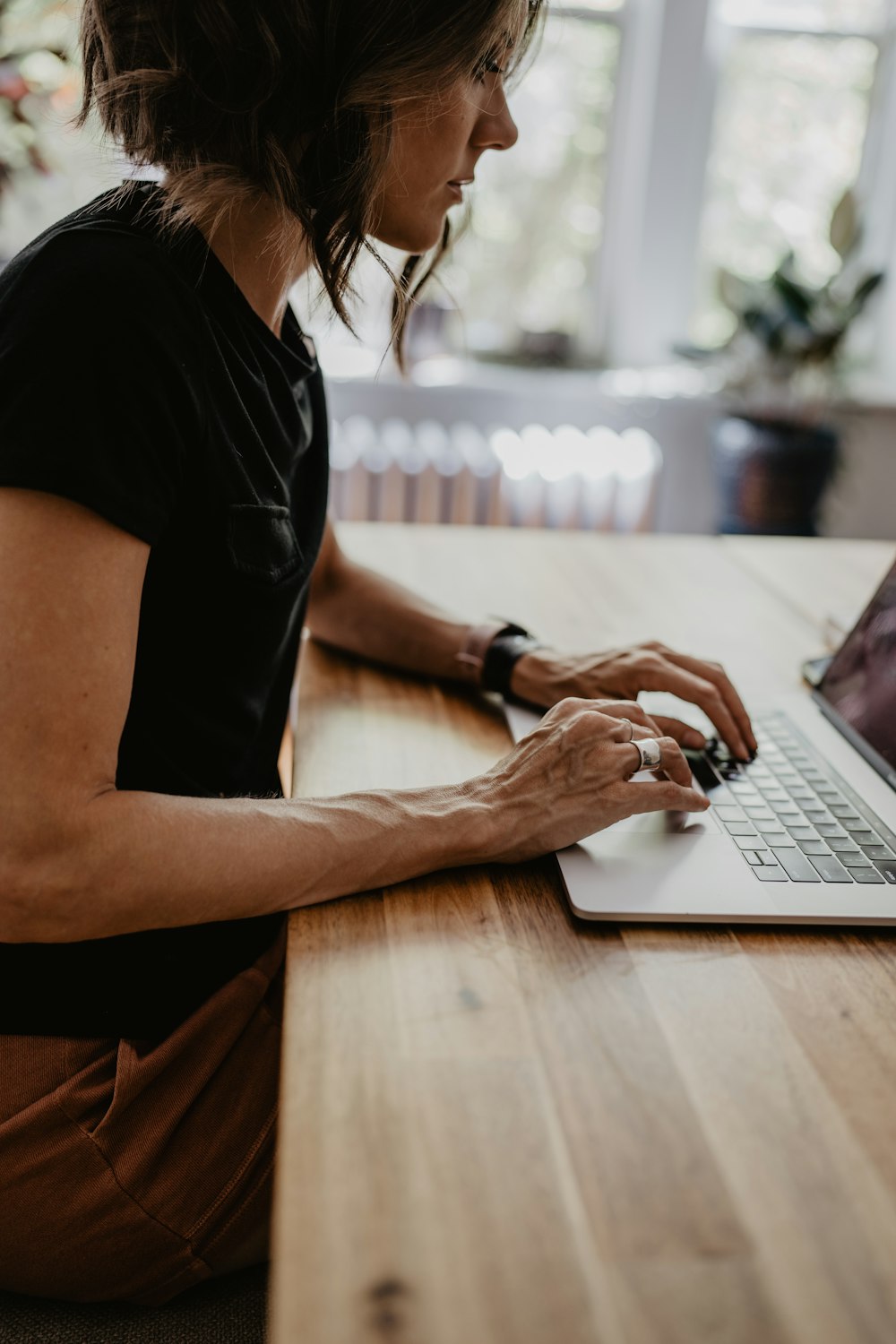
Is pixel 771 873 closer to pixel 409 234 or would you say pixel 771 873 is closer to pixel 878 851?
Result: pixel 878 851

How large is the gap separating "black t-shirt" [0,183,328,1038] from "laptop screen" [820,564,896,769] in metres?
0.48

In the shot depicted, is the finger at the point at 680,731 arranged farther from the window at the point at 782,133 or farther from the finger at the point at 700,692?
the window at the point at 782,133

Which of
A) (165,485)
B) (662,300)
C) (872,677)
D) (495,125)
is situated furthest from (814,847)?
(662,300)

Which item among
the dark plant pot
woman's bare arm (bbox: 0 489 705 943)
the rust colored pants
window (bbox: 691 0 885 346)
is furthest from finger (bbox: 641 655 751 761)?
window (bbox: 691 0 885 346)

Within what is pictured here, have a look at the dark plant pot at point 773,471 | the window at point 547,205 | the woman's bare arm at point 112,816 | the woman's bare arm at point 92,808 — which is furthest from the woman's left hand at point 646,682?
the window at point 547,205

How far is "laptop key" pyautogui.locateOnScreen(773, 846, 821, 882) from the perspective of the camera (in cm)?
73

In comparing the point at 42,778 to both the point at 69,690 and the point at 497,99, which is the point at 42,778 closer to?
the point at 69,690

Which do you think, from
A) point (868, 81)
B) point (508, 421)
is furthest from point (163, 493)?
point (868, 81)

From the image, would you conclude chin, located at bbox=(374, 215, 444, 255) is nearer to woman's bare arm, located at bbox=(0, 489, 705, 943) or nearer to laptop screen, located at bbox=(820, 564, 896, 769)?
woman's bare arm, located at bbox=(0, 489, 705, 943)

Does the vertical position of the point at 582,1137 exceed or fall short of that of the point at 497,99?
it falls short

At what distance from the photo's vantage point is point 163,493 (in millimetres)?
678

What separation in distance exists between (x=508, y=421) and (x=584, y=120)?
0.86m

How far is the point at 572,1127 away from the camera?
20.6 inches

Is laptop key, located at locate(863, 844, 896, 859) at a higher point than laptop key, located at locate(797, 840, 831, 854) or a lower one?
lower
